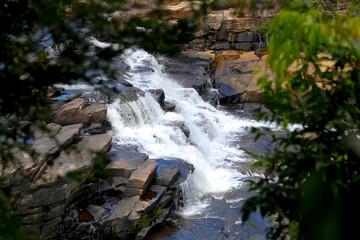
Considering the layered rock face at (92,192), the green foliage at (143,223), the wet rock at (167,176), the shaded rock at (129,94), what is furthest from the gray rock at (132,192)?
the shaded rock at (129,94)

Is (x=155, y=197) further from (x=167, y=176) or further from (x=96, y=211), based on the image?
(x=96, y=211)

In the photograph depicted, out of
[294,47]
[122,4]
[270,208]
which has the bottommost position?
[270,208]

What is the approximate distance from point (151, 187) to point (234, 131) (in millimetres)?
6580

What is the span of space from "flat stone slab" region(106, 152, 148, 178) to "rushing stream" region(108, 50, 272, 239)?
48.2 inches

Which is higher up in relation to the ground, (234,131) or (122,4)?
(122,4)

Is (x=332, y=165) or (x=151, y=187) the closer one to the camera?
(x=332, y=165)

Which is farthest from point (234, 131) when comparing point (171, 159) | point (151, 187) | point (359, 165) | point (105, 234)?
point (359, 165)

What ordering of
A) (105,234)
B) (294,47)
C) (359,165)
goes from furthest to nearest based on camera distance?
(105,234) < (359,165) < (294,47)

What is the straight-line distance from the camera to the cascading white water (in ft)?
31.2

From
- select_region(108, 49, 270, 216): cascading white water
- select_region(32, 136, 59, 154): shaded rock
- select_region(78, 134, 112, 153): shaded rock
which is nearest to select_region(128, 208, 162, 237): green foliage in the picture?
select_region(108, 49, 270, 216): cascading white water

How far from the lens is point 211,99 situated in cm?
1659

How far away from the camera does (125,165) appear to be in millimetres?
8367

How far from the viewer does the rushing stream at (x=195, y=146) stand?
784 cm

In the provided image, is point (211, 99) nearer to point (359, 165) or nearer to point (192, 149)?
point (192, 149)
